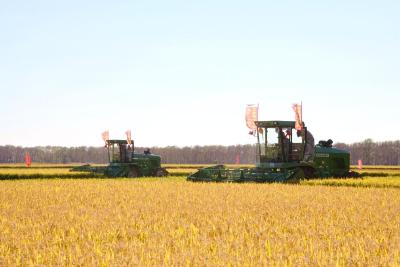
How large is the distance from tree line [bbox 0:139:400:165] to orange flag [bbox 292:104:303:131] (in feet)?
166

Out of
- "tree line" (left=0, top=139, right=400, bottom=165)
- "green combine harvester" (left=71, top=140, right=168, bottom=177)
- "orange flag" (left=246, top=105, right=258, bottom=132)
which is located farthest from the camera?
"tree line" (left=0, top=139, right=400, bottom=165)

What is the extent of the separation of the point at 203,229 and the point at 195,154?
94.5m

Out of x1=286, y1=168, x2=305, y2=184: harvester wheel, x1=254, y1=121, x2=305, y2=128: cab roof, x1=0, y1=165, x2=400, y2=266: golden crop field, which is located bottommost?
x1=0, y1=165, x2=400, y2=266: golden crop field

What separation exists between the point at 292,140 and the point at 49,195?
11.0m

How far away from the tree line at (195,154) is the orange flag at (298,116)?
166ft

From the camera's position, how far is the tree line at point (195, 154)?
8706 centimetres

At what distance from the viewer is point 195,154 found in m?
105

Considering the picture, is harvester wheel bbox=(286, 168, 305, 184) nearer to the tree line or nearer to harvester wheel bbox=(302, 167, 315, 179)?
harvester wheel bbox=(302, 167, 315, 179)

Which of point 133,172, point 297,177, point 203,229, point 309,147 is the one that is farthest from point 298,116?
point 203,229

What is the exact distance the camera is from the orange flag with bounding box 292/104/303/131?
78.7ft

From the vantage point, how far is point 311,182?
23.1 metres

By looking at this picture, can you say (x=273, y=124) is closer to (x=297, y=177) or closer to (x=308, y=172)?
(x=297, y=177)

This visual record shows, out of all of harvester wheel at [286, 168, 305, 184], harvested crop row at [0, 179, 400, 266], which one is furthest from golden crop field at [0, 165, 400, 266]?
harvester wheel at [286, 168, 305, 184]

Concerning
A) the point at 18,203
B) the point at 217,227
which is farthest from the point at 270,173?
the point at 217,227
